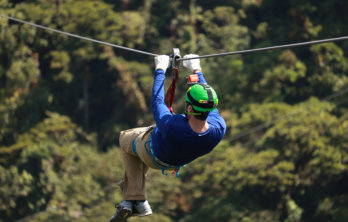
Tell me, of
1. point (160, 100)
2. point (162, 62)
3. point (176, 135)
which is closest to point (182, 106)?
point (162, 62)

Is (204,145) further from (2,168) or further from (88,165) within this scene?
(88,165)

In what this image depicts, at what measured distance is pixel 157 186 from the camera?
52.3 feet

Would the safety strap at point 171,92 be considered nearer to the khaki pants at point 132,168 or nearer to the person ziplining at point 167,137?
the person ziplining at point 167,137

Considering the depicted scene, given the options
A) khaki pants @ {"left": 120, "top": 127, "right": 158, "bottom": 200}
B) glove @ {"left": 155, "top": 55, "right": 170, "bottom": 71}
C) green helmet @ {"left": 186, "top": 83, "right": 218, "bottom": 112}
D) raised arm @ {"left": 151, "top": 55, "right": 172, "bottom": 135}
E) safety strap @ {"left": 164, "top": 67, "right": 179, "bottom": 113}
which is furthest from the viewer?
khaki pants @ {"left": 120, "top": 127, "right": 158, "bottom": 200}

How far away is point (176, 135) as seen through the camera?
11.8 feet

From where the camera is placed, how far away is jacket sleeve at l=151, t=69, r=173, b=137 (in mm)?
3613

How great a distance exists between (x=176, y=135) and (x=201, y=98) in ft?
0.79

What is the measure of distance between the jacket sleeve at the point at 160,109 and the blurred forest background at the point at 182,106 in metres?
10.3

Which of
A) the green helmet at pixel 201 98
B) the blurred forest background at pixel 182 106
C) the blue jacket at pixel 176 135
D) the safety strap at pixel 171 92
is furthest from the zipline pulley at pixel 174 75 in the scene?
the blurred forest background at pixel 182 106

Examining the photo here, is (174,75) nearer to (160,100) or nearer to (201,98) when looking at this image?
(160,100)

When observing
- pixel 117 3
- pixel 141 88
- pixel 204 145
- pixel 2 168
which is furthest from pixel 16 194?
pixel 204 145

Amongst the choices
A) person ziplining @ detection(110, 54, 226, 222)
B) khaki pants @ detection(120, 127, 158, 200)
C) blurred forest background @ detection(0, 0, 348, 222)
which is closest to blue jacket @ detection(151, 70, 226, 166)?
person ziplining @ detection(110, 54, 226, 222)

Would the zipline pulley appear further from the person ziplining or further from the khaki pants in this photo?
the khaki pants

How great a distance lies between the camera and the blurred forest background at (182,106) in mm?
14328
